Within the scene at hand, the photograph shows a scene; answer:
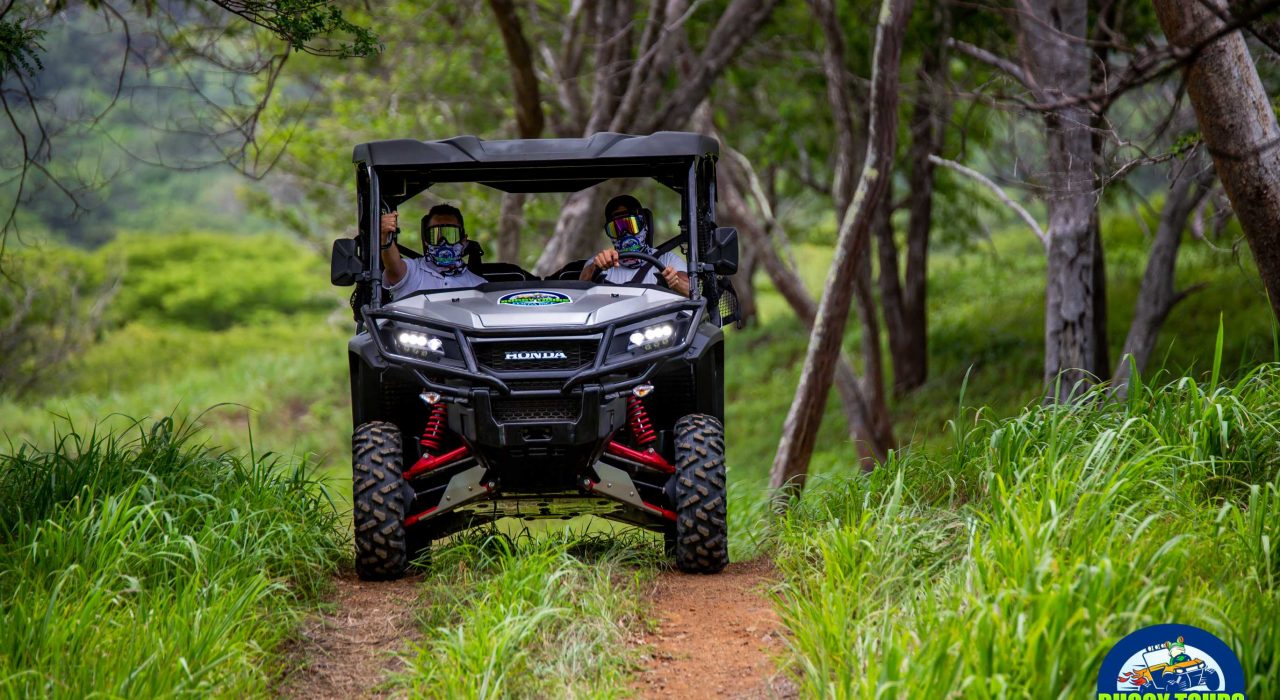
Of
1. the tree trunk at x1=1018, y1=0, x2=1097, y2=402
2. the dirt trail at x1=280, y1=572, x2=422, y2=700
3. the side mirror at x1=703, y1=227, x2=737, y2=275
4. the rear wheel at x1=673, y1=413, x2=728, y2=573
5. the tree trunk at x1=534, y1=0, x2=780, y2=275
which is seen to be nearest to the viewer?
the dirt trail at x1=280, y1=572, x2=422, y2=700

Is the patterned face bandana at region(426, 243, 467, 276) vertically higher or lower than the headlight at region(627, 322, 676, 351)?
higher

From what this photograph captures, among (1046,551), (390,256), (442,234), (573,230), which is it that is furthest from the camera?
(573,230)

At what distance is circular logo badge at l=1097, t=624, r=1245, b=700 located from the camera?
4.09m

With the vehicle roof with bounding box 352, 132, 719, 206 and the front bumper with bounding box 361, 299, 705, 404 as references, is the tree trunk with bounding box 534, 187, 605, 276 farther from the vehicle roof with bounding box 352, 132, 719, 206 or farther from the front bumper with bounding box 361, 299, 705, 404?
the front bumper with bounding box 361, 299, 705, 404

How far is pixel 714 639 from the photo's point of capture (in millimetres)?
5738

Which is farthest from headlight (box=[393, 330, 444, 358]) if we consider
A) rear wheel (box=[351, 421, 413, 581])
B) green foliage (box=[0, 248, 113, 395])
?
green foliage (box=[0, 248, 113, 395])

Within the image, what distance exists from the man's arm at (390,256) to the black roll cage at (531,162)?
85mm

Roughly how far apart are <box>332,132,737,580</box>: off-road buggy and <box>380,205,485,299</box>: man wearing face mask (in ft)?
0.82

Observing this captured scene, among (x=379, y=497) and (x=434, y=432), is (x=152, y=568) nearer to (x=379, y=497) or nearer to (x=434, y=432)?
(x=379, y=497)

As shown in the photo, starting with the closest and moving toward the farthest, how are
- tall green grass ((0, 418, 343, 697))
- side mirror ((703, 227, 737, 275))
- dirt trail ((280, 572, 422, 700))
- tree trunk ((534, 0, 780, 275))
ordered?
tall green grass ((0, 418, 343, 697)) < dirt trail ((280, 572, 422, 700)) < side mirror ((703, 227, 737, 275)) < tree trunk ((534, 0, 780, 275))

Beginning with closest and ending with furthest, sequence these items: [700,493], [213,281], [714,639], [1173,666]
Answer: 1. [1173,666]
2. [714,639]
3. [700,493]
4. [213,281]

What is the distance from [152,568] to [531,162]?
8.68ft

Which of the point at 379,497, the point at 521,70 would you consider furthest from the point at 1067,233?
the point at 521,70

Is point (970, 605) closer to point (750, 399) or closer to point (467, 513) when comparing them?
point (467, 513)
